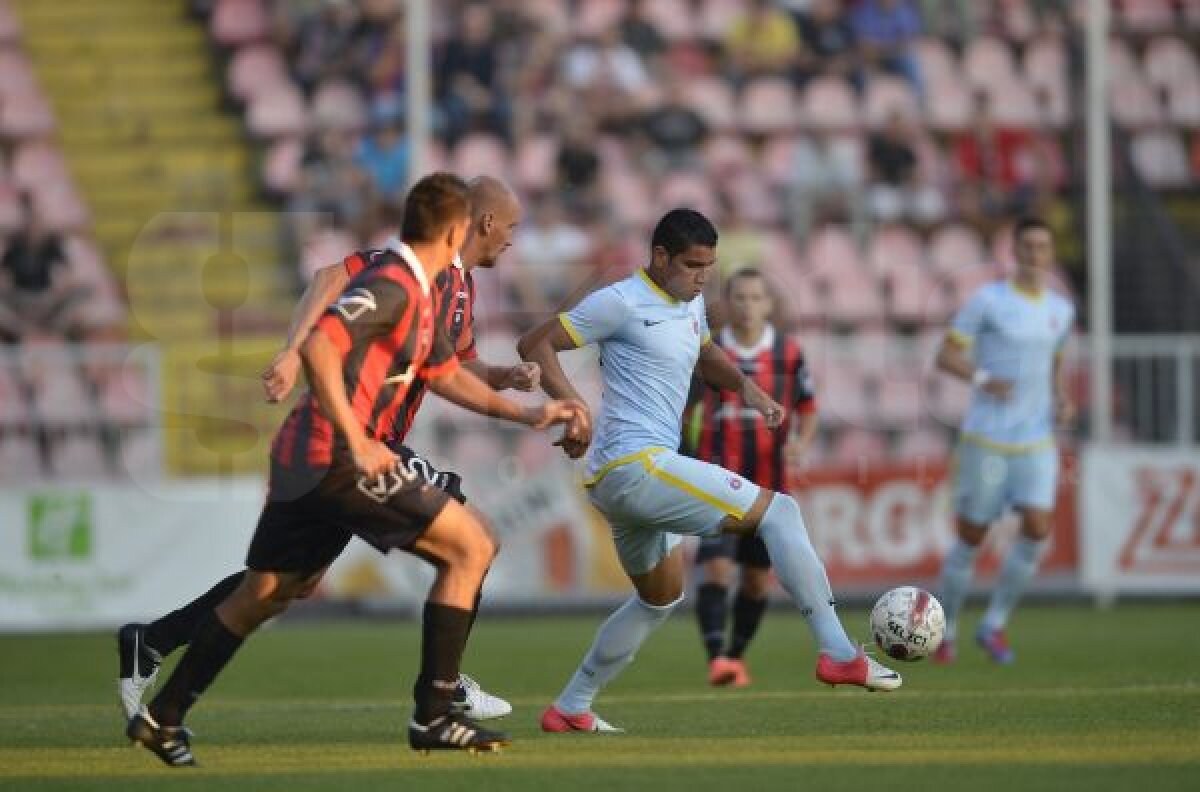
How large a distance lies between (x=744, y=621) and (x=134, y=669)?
184 inches

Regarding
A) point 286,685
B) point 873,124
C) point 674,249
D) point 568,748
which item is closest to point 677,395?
point 674,249

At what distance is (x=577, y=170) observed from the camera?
874 inches

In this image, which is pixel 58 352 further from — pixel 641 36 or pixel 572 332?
pixel 572 332

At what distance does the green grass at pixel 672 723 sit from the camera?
8.37m

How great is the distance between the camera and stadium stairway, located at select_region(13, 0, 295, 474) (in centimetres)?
1931

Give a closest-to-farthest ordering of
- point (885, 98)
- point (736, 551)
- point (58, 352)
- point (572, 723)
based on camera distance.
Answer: point (572, 723), point (736, 551), point (58, 352), point (885, 98)

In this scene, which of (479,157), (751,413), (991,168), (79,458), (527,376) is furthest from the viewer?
(991,168)

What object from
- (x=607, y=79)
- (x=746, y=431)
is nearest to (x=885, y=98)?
(x=607, y=79)

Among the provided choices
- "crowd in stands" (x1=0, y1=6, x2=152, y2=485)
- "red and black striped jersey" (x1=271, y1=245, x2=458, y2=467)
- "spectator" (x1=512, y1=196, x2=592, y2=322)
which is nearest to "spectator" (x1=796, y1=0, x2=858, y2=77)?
"spectator" (x1=512, y1=196, x2=592, y2=322)

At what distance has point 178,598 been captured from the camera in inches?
738

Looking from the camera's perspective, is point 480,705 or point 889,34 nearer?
point 480,705

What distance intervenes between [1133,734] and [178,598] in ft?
35.8

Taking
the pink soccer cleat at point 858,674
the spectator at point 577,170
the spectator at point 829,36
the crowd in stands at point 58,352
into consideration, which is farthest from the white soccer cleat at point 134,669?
the spectator at point 829,36

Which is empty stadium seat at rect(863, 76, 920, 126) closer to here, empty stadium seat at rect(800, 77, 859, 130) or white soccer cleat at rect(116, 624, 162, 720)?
empty stadium seat at rect(800, 77, 859, 130)
